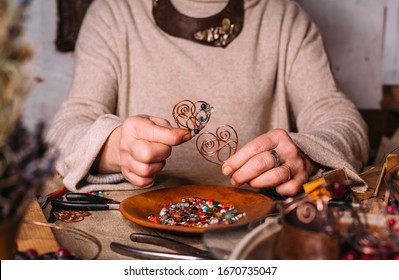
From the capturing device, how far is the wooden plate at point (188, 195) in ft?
3.00

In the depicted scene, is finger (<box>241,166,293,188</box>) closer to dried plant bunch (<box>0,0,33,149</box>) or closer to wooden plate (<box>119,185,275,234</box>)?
wooden plate (<box>119,185,275,234</box>)

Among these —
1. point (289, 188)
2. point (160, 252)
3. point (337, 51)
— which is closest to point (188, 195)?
point (289, 188)

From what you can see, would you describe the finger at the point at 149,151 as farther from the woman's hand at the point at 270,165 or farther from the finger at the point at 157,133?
the woman's hand at the point at 270,165

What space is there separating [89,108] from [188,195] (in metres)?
0.55

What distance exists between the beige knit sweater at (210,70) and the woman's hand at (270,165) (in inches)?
17.0

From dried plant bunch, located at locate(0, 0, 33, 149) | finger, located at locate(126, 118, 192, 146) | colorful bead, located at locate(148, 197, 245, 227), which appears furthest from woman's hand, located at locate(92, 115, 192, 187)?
dried plant bunch, located at locate(0, 0, 33, 149)

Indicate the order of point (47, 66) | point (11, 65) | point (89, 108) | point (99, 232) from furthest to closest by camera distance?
point (47, 66)
point (89, 108)
point (99, 232)
point (11, 65)

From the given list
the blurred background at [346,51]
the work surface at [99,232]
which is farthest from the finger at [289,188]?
the blurred background at [346,51]

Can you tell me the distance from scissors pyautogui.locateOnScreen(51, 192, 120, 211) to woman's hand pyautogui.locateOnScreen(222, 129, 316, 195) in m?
0.25

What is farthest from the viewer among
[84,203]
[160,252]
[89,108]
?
[89,108]

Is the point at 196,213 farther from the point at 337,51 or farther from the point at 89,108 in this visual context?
the point at 337,51

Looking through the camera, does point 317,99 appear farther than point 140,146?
Yes

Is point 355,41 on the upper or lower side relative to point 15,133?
lower

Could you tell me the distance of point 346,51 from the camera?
2.41 m
